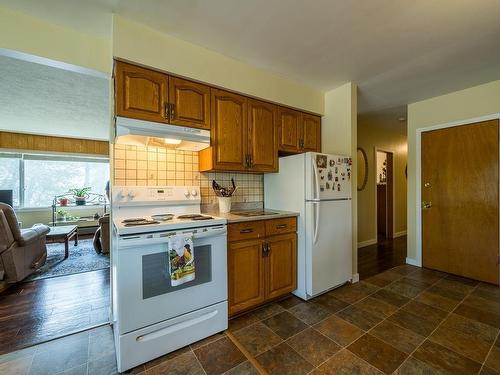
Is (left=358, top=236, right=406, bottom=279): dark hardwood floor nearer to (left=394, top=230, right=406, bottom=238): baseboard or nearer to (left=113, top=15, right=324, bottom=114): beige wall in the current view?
(left=394, top=230, right=406, bottom=238): baseboard

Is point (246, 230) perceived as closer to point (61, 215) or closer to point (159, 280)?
point (159, 280)

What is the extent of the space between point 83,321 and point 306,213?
2262 millimetres

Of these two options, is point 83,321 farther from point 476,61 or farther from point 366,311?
point 476,61

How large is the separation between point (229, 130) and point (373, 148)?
3497 millimetres

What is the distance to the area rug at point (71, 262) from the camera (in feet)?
10.7

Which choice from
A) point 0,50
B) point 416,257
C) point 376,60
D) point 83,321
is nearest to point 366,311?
point 416,257

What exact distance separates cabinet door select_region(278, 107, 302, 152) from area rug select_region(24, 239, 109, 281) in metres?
3.23

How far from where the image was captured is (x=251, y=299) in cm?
209

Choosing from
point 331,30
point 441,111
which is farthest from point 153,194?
point 441,111

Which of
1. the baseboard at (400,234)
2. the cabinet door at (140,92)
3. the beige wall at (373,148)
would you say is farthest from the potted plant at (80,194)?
the baseboard at (400,234)

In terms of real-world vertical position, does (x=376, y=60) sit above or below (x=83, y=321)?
above

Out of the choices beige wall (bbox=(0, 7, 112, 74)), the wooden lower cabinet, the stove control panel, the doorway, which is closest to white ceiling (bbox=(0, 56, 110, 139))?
beige wall (bbox=(0, 7, 112, 74))

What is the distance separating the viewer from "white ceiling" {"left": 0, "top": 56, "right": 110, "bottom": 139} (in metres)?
2.72

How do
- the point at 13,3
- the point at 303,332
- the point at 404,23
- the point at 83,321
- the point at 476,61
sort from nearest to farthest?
1. the point at 13,3
2. the point at 404,23
3. the point at 303,332
4. the point at 83,321
5. the point at 476,61
